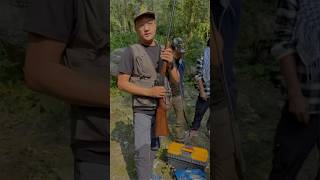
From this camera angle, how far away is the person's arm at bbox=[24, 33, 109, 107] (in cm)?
178

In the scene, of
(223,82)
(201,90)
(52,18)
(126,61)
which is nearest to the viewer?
(52,18)

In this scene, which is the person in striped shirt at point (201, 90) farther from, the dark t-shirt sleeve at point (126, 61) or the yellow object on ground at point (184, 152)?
the dark t-shirt sleeve at point (126, 61)

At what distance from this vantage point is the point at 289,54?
6.69 feet

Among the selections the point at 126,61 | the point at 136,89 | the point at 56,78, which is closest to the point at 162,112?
the point at 136,89

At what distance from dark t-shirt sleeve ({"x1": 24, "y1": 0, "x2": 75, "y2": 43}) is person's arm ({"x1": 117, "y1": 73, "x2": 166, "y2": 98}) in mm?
245

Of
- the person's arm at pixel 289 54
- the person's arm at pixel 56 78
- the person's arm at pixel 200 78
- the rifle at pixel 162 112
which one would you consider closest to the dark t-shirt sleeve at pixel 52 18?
the person's arm at pixel 56 78

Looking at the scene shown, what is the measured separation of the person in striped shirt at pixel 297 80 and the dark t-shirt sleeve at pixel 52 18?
2.72 feet

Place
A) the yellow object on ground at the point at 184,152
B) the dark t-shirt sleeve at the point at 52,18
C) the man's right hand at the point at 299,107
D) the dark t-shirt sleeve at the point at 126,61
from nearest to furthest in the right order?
the dark t-shirt sleeve at the point at 52,18 → the dark t-shirt sleeve at the point at 126,61 → the yellow object on ground at the point at 184,152 → the man's right hand at the point at 299,107

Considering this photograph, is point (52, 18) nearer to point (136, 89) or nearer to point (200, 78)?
point (136, 89)

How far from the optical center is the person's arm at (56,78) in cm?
178

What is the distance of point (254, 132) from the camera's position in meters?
2.15

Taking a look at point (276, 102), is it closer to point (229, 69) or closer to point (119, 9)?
point (229, 69)

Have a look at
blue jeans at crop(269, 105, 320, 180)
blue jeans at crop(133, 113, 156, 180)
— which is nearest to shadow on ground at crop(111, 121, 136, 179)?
blue jeans at crop(133, 113, 156, 180)

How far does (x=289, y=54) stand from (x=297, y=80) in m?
0.11
